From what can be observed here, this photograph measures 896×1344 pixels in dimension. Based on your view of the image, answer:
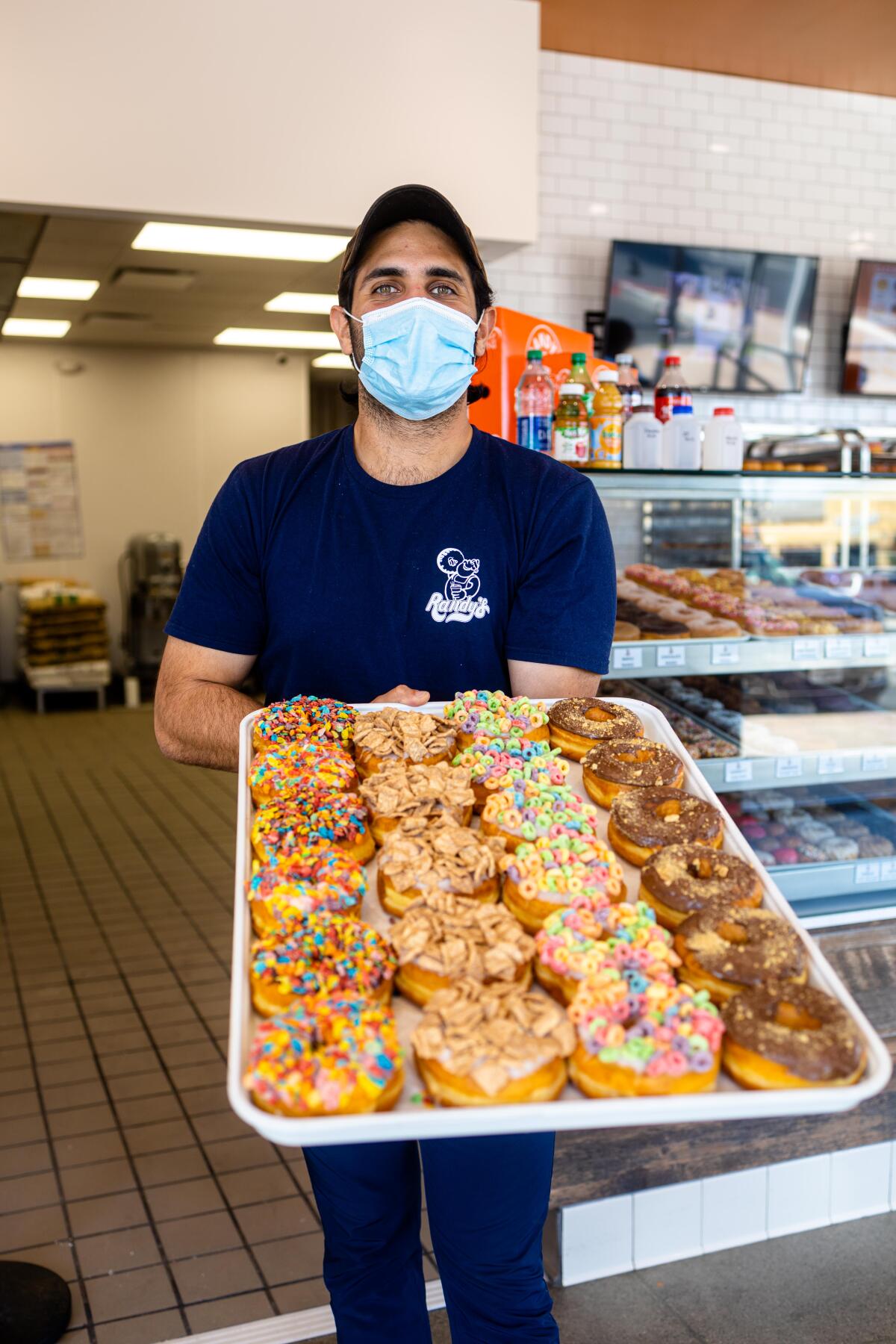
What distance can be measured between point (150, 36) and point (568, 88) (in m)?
2.53

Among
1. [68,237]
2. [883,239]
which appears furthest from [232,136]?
[883,239]

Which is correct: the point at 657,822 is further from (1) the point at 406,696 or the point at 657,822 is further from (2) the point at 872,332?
(2) the point at 872,332

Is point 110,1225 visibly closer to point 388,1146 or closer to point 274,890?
point 388,1146

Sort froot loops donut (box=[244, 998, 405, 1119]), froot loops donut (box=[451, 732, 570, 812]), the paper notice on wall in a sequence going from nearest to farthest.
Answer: froot loops donut (box=[244, 998, 405, 1119]), froot loops donut (box=[451, 732, 570, 812]), the paper notice on wall

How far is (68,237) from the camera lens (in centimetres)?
542

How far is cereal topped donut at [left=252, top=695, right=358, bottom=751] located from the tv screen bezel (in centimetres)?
567

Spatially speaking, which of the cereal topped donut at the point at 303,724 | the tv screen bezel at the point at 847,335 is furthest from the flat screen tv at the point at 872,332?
the cereal topped donut at the point at 303,724

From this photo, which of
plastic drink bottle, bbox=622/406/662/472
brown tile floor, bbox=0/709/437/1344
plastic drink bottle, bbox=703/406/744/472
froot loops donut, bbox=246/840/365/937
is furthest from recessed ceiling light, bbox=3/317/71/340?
froot loops donut, bbox=246/840/365/937

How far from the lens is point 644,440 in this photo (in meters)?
2.76

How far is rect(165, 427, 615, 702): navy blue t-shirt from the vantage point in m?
Answer: 1.75

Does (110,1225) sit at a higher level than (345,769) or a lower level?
lower

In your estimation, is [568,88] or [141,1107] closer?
[141,1107]

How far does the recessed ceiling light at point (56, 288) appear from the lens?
6.93 m

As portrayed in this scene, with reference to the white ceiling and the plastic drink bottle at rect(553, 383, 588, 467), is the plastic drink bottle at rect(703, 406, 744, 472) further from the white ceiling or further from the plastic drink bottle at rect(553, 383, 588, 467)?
the white ceiling
